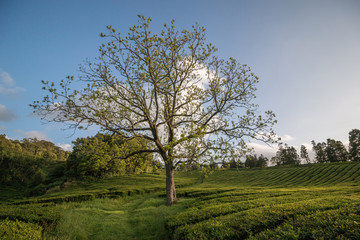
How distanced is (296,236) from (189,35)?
44.2ft

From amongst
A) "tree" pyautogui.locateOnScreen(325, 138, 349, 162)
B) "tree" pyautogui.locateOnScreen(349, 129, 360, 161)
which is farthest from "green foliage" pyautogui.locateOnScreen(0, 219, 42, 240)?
"tree" pyautogui.locateOnScreen(325, 138, 349, 162)

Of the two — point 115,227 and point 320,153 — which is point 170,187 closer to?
point 115,227

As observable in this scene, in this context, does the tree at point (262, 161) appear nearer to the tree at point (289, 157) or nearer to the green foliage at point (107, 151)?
the tree at point (289, 157)

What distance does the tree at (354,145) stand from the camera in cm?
6794

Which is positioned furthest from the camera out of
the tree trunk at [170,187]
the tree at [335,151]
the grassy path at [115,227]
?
the tree at [335,151]

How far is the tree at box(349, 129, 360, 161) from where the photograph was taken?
67.9 metres

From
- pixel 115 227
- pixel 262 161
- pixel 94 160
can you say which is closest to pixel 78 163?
pixel 94 160

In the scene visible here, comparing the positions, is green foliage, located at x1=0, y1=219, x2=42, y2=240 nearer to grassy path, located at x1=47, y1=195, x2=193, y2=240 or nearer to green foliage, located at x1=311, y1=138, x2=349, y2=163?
grassy path, located at x1=47, y1=195, x2=193, y2=240

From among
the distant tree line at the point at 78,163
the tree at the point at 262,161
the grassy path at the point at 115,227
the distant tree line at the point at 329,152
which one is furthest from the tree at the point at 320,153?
the grassy path at the point at 115,227

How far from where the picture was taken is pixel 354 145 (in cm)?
6888

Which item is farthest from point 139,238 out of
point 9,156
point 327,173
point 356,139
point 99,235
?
point 356,139

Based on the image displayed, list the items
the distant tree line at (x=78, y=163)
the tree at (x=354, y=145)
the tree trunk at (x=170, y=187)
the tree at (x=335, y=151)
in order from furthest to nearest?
the tree at (x=335, y=151)
the tree at (x=354, y=145)
the tree trunk at (x=170, y=187)
the distant tree line at (x=78, y=163)

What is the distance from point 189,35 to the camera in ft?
44.1

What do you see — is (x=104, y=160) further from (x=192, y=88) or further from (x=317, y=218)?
(x=317, y=218)
